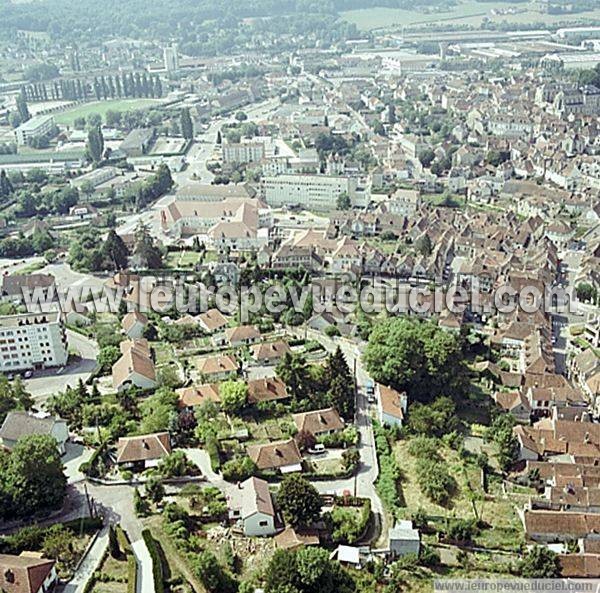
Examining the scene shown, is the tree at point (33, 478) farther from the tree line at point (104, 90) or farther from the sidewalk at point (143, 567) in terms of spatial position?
the tree line at point (104, 90)

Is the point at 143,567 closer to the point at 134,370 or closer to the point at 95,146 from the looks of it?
the point at 134,370

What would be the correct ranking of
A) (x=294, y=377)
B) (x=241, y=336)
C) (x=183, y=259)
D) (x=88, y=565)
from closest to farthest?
1. (x=88, y=565)
2. (x=294, y=377)
3. (x=241, y=336)
4. (x=183, y=259)

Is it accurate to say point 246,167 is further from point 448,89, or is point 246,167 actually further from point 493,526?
point 493,526

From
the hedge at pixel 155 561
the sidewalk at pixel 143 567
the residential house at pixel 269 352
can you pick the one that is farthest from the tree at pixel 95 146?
the hedge at pixel 155 561

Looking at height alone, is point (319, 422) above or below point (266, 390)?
below

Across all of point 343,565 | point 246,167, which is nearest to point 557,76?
point 246,167

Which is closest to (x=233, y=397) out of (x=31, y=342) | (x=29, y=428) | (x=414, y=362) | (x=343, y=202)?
(x=29, y=428)
